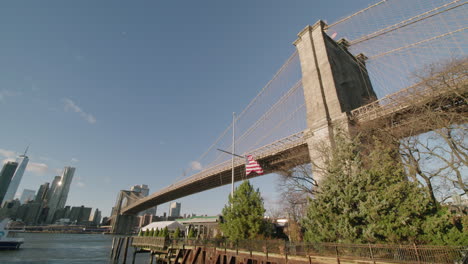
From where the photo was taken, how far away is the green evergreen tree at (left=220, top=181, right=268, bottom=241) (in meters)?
17.1

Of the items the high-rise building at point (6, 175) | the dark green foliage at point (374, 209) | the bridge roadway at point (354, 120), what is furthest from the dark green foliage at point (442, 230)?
the high-rise building at point (6, 175)

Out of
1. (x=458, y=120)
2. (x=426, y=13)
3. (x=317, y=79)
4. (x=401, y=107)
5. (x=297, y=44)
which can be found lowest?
(x=458, y=120)

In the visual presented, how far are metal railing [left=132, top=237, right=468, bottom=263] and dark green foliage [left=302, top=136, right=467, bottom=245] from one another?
1.19 m

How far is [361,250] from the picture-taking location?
10523mm

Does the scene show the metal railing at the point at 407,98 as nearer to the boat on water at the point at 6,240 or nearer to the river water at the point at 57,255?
the river water at the point at 57,255

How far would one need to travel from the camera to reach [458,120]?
526 inches

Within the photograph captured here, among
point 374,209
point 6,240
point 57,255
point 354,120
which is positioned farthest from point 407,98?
point 6,240

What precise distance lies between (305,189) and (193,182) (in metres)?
29.8

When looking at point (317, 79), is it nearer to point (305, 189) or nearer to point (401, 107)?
point (401, 107)

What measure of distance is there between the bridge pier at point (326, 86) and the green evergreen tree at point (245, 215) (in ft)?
18.8

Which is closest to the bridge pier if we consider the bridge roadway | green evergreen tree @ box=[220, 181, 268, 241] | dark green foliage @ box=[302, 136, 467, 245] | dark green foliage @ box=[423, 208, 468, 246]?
the bridge roadway

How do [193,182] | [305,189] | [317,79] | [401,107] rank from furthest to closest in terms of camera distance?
[193,182] < [317,79] < [305,189] < [401,107]

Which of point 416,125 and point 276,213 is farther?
point 276,213

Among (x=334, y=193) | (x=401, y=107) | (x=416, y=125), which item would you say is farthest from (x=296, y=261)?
(x=401, y=107)
